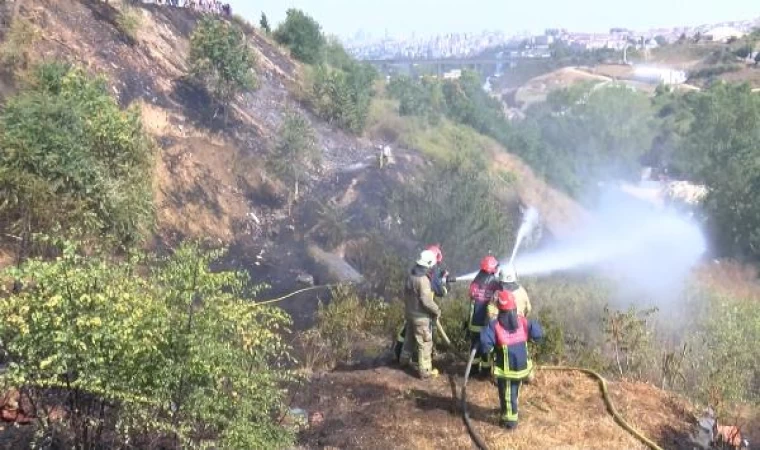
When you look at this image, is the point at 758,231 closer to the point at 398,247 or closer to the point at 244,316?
the point at 398,247

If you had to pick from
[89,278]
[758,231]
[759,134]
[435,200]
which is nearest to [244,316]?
[89,278]

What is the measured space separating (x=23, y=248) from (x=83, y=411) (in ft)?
20.4

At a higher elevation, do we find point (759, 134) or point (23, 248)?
point (23, 248)

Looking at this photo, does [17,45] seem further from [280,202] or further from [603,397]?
[603,397]

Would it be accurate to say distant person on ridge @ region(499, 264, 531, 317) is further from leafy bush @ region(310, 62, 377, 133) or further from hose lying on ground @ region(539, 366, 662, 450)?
leafy bush @ region(310, 62, 377, 133)

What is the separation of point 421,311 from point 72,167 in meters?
6.97

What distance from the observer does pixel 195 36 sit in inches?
964

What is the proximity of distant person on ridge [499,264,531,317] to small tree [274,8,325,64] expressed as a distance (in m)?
30.5

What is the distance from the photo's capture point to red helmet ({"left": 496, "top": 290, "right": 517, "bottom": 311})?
6.82 meters

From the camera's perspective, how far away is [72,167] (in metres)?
11.7

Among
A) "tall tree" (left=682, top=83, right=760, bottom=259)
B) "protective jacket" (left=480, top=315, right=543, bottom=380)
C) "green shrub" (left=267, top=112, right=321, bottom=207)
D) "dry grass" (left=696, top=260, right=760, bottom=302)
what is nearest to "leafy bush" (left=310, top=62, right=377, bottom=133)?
"green shrub" (left=267, top=112, right=321, bottom=207)

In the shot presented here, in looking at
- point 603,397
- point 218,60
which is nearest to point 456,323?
point 603,397

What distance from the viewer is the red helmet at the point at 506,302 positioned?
6.82 m

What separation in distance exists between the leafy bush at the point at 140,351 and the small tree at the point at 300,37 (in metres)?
32.3
